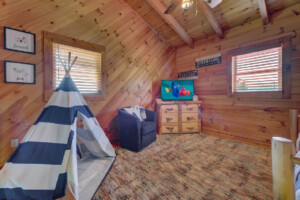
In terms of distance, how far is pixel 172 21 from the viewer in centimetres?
323

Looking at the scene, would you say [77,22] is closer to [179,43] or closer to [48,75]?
[48,75]

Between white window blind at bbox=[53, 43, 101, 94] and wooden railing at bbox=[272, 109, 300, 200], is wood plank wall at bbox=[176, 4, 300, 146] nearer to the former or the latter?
wooden railing at bbox=[272, 109, 300, 200]

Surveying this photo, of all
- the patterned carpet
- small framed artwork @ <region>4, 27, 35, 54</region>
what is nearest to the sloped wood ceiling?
small framed artwork @ <region>4, 27, 35, 54</region>

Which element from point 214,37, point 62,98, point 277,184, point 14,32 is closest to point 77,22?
point 14,32

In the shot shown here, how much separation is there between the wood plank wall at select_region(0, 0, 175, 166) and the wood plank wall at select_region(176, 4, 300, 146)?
1.18 m

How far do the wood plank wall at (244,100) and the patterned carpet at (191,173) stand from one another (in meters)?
0.48

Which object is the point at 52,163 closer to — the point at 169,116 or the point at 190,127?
the point at 169,116

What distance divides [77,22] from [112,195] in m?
2.89

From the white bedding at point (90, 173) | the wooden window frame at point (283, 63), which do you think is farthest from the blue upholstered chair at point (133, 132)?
the wooden window frame at point (283, 63)

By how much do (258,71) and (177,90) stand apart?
175 centimetres

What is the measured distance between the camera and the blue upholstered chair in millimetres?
2432

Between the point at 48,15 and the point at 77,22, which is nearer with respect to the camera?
the point at 48,15

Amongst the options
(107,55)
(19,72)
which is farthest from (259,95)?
(19,72)

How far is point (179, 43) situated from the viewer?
4.02 meters
